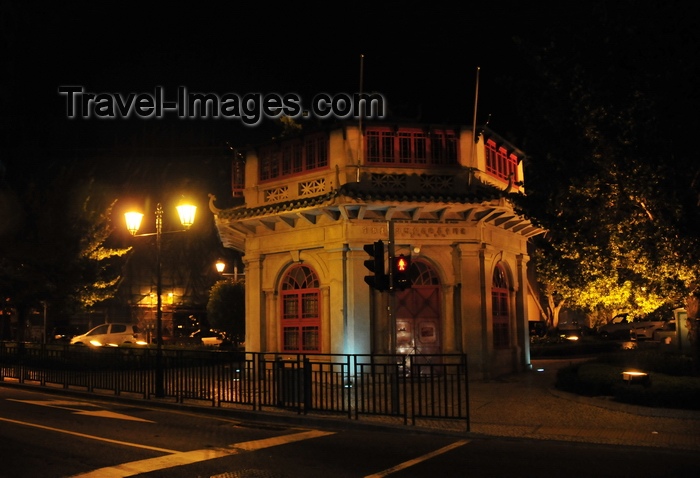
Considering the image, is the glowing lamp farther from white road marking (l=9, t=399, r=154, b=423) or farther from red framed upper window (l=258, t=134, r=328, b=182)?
white road marking (l=9, t=399, r=154, b=423)

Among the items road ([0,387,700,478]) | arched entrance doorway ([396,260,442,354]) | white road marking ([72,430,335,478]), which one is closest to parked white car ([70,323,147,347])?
arched entrance doorway ([396,260,442,354])

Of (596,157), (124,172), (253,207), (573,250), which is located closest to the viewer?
(596,157)

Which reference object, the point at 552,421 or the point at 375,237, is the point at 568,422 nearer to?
the point at 552,421

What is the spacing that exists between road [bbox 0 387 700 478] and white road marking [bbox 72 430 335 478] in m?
0.01

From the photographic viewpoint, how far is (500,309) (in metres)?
20.1

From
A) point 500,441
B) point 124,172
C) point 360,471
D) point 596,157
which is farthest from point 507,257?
point 124,172

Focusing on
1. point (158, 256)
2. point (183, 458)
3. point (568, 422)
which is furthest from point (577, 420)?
point (158, 256)

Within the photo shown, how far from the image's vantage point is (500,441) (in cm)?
1042

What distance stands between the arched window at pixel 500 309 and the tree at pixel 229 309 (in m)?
15.0

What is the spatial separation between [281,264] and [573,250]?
8562 millimetres

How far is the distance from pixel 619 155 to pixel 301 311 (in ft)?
32.0

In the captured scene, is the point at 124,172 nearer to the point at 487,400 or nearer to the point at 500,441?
the point at 487,400

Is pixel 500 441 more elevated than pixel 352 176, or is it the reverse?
pixel 352 176

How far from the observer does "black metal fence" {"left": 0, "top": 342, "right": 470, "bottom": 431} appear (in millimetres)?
12086
